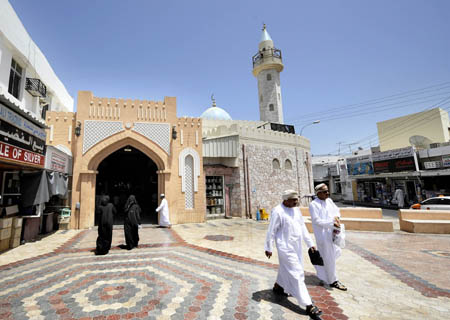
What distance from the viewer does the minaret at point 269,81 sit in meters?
21.0

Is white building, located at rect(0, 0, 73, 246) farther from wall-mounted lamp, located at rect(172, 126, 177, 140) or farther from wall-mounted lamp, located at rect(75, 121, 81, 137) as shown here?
wall-mounted lamp, located at rect(172, 126, 177, 140)

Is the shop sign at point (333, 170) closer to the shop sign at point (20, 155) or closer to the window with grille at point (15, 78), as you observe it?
the shop sign at point (20, 155)

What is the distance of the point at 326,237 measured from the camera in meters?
3.62

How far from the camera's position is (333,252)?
3.57m

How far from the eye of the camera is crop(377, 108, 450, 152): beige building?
1942 centimetres

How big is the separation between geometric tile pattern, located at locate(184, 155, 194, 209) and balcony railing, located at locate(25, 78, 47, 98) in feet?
31.3

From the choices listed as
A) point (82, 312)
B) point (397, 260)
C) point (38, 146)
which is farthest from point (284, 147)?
point (82, 312)

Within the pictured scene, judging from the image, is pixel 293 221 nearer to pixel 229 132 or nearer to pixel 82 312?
pixel 82 312

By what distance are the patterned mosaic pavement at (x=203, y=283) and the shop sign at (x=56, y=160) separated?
2.55 m

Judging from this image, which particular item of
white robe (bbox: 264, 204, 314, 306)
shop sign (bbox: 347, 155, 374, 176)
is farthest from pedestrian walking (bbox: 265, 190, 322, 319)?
shop sign (bbox: 347, 155, 374, 176)

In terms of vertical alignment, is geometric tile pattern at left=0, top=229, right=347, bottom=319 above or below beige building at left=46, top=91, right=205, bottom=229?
below

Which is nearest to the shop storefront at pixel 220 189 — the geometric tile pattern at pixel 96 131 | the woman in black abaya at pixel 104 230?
the geometric tile pattern at pixel 96 131

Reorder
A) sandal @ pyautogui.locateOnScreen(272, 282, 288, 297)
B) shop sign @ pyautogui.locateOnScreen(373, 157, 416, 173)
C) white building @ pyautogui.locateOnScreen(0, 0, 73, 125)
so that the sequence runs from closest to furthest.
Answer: sandal @ pyautogui.locateOnScreen(272, 282, 288, 297) → white building @ pyautogui.locateOnScreen(0, 0, 73, 125) → shop sign @ pyautogui.locateOnScreen(373, 157, 416, 173)

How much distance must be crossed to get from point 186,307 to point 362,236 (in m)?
7.01
